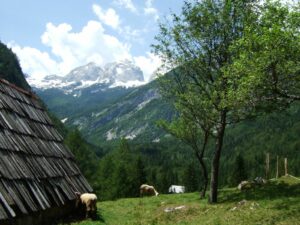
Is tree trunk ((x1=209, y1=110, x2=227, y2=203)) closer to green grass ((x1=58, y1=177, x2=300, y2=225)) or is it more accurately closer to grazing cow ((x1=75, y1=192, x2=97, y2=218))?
green grass ((x1=58, y1=177, x2=300, y2=225))

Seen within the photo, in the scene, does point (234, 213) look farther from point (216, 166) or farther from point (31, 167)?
point (31, 167)

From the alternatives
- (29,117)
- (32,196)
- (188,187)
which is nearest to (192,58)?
(29,117)

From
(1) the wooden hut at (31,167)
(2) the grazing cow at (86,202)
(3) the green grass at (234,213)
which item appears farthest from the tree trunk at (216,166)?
(2) the grazing cow at (86,202)

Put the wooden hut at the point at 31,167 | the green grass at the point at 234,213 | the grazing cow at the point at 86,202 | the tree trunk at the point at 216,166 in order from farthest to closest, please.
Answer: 1. the tree trunk at the point at 216,166
2. the grazing cow at the point at 86,202
3. the green grass at the point at 234,213
4. the wooden hut at the point at 31,167

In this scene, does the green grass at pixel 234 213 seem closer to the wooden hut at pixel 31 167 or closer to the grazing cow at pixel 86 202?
the grazing cow at pixel 86 202

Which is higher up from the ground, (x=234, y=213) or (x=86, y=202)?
(x=86, y=202)

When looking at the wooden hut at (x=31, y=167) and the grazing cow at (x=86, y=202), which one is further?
the grazing cow at (x=86, y=202)

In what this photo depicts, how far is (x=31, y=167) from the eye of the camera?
2439cm

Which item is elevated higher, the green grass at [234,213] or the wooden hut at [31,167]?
the wooden hut at [31,167]

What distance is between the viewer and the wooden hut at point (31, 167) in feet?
68.5

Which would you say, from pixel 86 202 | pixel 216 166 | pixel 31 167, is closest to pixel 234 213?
pixel 86 202

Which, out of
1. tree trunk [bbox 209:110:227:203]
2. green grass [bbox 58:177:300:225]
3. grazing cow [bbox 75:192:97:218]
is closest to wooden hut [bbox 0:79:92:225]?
grazing cow [bbox 75:192:97:218]

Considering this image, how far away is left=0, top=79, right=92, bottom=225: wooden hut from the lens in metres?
20.9

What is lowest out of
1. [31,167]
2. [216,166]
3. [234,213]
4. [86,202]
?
[234,213]
